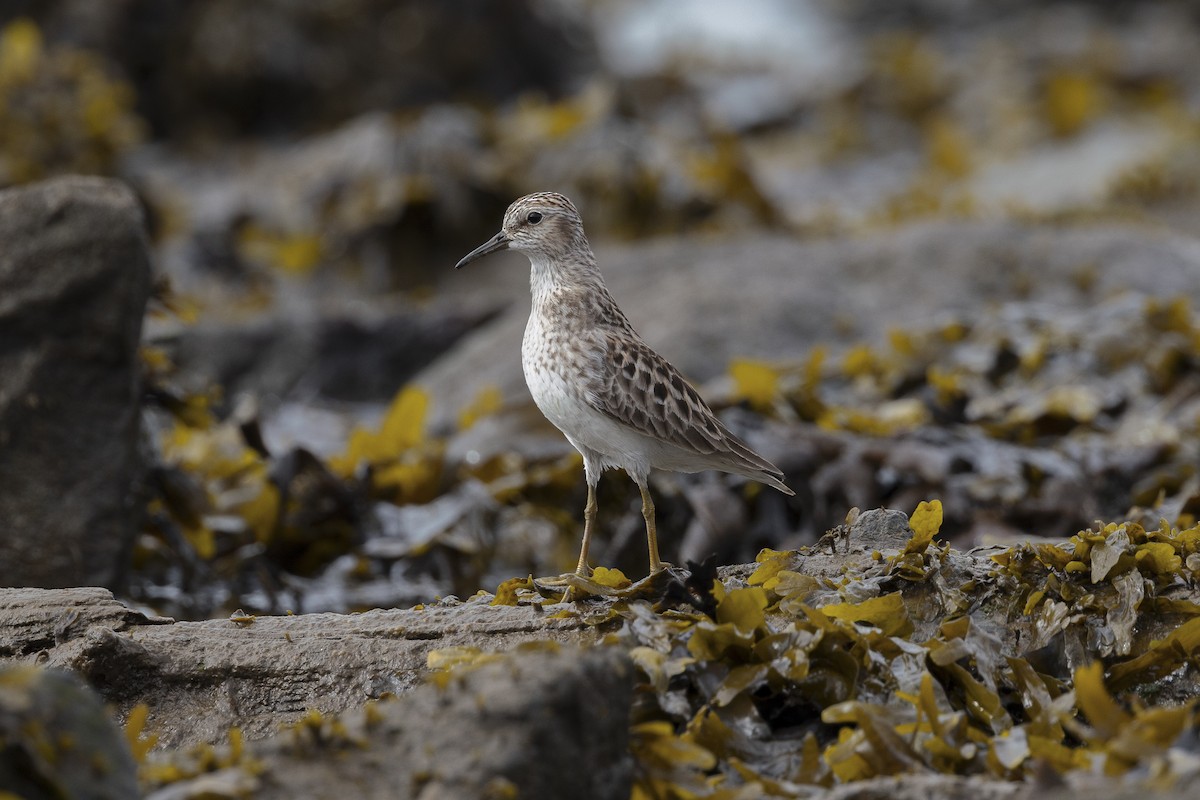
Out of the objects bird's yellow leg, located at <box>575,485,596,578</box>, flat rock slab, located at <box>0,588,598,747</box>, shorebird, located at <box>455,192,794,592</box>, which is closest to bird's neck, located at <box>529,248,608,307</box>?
shorebird, located at <box>455,192,794,592</box>

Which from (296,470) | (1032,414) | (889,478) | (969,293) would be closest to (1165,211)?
(969,293)

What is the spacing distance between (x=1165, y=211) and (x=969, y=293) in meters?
3.50

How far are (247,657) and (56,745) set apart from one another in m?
1.13

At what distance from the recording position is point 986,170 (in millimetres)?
12492

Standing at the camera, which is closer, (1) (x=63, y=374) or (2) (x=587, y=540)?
(2) (x=587, y=540)

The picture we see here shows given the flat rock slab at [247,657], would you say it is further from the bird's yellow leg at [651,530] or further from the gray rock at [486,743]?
the gray rock at [486,743]

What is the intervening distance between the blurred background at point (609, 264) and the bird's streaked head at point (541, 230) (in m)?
1.44

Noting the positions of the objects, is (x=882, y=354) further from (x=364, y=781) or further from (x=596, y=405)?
(x=364, y=781)

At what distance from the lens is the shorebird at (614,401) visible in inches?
171

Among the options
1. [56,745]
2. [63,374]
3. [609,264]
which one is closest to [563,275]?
[63,374]

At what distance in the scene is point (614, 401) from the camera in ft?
14.2

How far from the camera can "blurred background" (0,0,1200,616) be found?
6008 millimetres

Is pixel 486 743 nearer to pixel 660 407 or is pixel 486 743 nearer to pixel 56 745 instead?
pixel 56 745

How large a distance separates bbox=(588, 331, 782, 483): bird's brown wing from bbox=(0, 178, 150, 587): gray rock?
1981 millimetres
